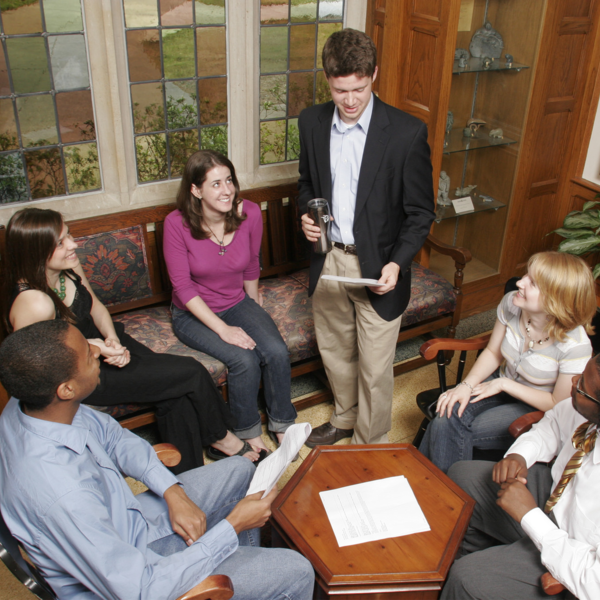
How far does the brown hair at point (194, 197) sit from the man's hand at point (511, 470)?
151cm

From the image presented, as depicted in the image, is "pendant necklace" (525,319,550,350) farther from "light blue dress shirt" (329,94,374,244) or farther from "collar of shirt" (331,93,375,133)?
"collar of shirt" (331,93,375,133)

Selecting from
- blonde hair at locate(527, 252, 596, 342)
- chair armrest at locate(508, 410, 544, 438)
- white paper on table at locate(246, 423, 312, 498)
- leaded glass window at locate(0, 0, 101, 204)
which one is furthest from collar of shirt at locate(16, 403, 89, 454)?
leaded glass window at locate(0, 0, 101, 204)

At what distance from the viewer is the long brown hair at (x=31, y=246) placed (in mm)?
2191

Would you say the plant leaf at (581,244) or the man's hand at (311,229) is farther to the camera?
the plant leaf at (581,244)

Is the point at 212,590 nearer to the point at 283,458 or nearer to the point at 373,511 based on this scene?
the point at 283,458

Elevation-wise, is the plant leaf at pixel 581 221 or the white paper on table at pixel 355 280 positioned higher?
the white paper on table at pixel 355 280

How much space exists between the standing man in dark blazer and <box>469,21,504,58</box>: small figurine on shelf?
4.88 feet

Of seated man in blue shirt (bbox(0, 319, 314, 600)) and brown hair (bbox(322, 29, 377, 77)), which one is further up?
brown hair (bbox(322, 29, 377, 77))

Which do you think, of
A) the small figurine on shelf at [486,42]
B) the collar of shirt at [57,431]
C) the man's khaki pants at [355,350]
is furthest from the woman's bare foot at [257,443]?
the small figurine on shelf at [486,42]

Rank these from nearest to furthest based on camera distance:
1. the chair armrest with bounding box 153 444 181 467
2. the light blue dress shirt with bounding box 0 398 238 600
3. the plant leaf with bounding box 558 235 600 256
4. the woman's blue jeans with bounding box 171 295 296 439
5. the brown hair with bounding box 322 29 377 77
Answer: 1. the light blue dress shirt with bounding box 0 398 238 600
2. the chair armrest with bounding box 153 444 181 467
3. the brown hair with bounding box 322 29 377 77
4. the woman's blue jeans with bounding box 171 295 296 439
5. the plant leaf with bounding box 558 235 600 256

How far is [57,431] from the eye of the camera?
1.45m

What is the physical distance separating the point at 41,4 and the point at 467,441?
2.55 m

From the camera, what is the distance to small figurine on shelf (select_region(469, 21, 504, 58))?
136 inches

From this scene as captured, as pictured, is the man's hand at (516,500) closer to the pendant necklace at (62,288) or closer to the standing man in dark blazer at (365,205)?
the standing man in dark blazer at (365,205)
